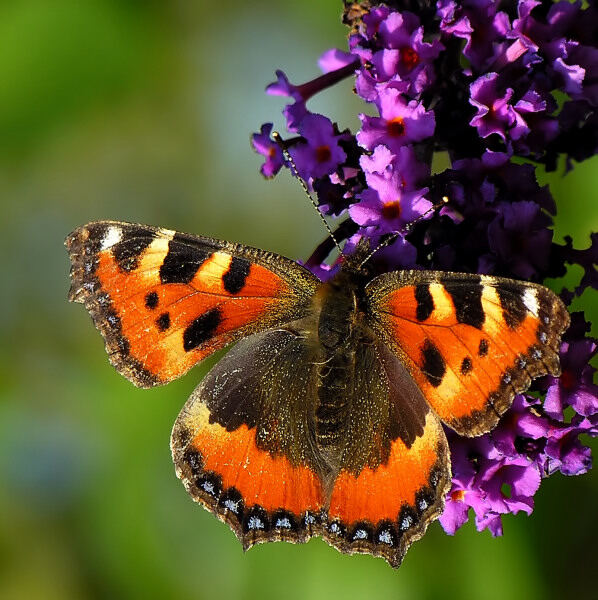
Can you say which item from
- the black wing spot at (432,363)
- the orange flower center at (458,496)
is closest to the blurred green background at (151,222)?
the orange flower center at (458,496)

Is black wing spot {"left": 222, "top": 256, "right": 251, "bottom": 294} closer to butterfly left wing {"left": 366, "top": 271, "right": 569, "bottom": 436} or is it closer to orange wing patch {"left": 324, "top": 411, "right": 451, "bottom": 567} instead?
butterfly left wing {"left": 366, "top": 271, "right": 569, "bottom": 436}

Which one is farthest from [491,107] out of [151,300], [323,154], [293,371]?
[151,300]

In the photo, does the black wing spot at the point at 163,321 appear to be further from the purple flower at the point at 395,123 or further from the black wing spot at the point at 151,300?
the purple flower at the point at 395,123

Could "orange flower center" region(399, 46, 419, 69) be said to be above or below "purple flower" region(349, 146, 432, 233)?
above

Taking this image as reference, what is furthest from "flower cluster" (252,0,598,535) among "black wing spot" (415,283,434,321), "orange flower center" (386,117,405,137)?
"black wing spot" (415,283,434,321)

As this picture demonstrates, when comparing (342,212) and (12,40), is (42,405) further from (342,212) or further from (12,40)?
(342,212)

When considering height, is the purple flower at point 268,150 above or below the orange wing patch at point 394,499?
above

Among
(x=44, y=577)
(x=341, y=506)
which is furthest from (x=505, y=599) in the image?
(x=44, y=577)

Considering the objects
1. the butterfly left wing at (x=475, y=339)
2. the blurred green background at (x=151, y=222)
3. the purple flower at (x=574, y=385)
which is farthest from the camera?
the blurred green background at (x=151, y=222)
